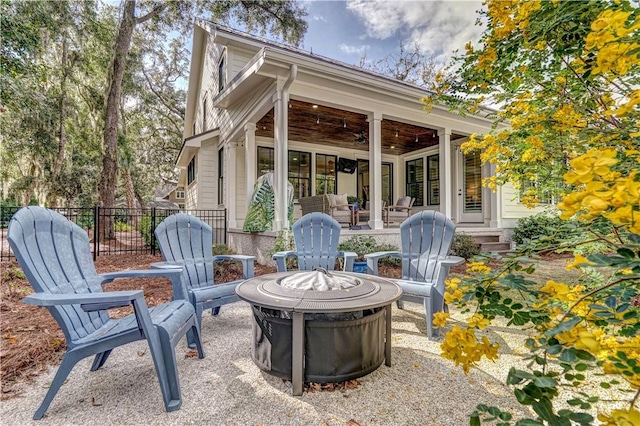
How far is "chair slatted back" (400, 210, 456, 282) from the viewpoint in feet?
11.2

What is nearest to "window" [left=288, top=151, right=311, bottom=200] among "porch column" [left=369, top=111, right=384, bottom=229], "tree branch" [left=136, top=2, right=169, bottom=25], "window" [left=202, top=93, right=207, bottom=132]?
"porch column" [left=369, top=111, right=384, bottom=229]

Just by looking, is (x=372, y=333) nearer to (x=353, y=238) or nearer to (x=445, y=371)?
(x=445, y=371)

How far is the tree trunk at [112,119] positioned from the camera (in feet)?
30.5

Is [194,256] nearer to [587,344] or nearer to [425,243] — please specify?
[425,243]

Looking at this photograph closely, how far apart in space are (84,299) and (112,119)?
382 inches

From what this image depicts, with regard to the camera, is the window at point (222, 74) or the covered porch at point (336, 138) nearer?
the covered porch at point (336, 138)

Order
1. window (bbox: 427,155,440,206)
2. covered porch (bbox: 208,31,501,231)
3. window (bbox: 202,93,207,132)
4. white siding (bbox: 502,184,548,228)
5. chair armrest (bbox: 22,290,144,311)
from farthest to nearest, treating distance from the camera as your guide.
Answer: window (bbox: 202,93,207,132) → window (bbox: 427,155,440,206) → white siding (bbox: 502,184,548,228) → covered porch (bbox: 208,31,501,231) → chair armrest (bbox: 22,290,144,311)

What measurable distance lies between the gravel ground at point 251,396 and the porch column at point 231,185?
5.55 m

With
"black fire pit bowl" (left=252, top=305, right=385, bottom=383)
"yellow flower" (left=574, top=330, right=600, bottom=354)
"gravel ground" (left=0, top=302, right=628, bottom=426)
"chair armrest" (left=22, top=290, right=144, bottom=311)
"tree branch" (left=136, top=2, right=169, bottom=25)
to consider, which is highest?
"tree branch" (left=136, top=2, right=169, bottom=25)

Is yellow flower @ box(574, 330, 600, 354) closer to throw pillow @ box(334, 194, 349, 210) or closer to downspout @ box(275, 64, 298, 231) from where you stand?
downspout @ box(275, 64, 298, 231)

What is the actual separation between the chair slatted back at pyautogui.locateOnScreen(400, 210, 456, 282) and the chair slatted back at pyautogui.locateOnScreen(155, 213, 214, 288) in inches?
89.2

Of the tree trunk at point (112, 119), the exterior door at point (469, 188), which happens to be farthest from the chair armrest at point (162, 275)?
the exterior door at point (469, 188)

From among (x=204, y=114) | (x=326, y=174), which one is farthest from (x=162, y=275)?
(x=204, y=114)

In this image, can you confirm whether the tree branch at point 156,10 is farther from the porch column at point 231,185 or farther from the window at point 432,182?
the window at point 432,182
